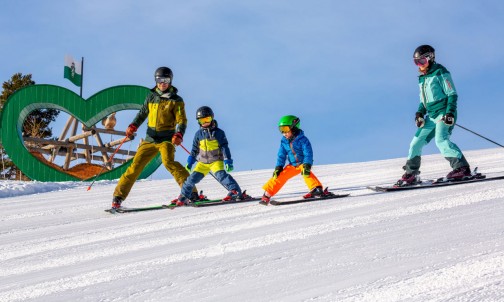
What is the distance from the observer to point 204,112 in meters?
7.76

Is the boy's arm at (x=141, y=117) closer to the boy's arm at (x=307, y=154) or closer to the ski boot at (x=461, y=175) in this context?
the boy's arm at (x=307, y=154)

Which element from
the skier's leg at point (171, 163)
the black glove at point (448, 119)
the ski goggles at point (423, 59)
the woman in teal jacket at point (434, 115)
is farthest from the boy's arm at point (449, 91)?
the skier's leg at point (171, 163)

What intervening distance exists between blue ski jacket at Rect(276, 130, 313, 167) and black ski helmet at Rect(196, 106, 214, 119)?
1149 millimetres

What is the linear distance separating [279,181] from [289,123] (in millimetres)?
708

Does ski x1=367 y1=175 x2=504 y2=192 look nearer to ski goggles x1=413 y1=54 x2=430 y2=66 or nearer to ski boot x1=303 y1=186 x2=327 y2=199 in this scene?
ski boot x1=303 y1=186 x2=327 y2=199

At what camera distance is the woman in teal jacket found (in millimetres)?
7121

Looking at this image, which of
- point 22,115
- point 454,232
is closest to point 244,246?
point 454,232

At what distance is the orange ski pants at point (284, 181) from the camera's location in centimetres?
697

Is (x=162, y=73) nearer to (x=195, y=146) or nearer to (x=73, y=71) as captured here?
(x=195, y=146)

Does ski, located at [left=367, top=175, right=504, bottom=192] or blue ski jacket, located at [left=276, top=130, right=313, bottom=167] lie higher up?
blue ski jacket, located at [left=276, top=130, right=313, bottom=167]

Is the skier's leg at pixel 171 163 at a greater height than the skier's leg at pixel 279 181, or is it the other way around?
the skier's leg at pixel 171 163

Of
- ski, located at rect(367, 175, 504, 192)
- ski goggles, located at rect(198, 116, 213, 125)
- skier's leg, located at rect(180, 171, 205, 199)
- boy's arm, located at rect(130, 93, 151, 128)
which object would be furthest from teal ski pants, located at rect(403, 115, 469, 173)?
boy's arm, located at rect(130, 93, 151, 128)

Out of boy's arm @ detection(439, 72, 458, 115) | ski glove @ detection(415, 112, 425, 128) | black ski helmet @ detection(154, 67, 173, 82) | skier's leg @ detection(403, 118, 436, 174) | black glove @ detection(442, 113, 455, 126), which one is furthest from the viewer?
black ski helmet @ detection(154, 67, 173, 82)

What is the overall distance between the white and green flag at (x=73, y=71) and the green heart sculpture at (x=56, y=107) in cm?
232
